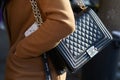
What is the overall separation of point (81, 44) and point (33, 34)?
1.39 feet

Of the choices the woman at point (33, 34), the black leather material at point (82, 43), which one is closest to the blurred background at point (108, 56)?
the black leather material at point (82, 43)

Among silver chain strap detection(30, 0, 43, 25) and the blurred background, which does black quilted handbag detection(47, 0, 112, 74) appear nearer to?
silver chain strap detection(30, 0, 43, 25)

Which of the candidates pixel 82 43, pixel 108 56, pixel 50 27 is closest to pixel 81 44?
pixel 82 43

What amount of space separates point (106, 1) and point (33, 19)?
8.62ft

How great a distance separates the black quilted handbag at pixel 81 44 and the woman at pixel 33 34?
0.31 feet

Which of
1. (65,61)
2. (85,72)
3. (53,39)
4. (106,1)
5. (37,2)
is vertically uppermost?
(37,2)

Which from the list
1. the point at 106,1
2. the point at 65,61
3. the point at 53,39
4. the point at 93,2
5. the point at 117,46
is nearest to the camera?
the point at 53,39

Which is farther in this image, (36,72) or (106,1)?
(106,1)

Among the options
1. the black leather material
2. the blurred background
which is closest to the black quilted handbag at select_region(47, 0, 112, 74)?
the black leather material

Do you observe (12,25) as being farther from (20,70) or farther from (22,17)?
(20,70)

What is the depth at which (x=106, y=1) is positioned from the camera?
210 inches

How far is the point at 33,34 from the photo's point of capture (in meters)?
2.81

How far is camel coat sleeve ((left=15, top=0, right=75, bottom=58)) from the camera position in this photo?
271 cm

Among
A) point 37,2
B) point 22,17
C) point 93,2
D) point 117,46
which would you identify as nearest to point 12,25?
point 22,17
